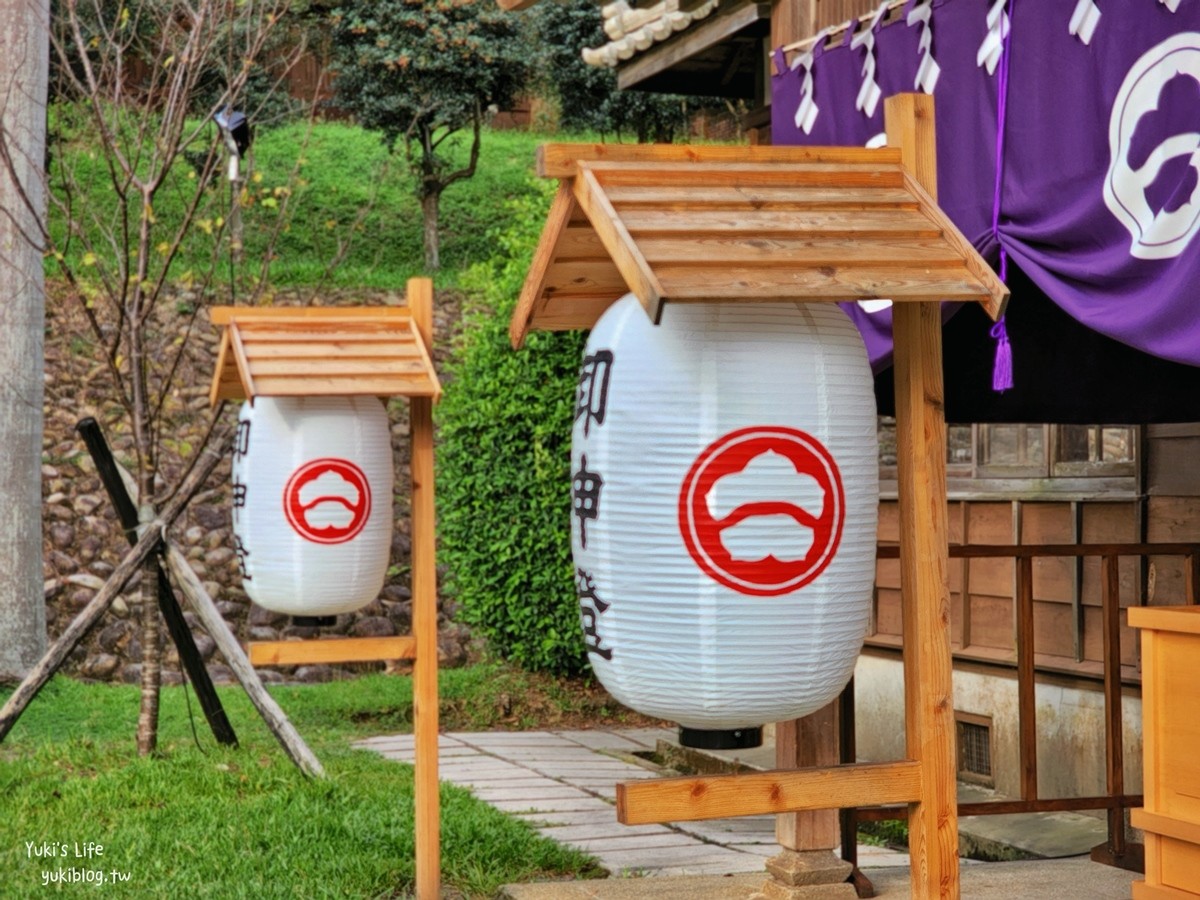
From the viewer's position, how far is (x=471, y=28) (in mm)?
22969

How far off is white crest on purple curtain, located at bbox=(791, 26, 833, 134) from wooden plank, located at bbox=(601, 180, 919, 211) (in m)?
2.52

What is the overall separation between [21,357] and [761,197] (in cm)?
928

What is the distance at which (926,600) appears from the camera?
3.31 m

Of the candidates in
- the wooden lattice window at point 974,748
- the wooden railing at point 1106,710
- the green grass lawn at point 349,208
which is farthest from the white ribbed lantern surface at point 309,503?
the green grass lawn at point 349,208

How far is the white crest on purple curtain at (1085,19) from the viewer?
13.9 feet

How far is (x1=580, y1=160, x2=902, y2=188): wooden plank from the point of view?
322 cm

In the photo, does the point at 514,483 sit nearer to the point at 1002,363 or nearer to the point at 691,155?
the point at 1002,363

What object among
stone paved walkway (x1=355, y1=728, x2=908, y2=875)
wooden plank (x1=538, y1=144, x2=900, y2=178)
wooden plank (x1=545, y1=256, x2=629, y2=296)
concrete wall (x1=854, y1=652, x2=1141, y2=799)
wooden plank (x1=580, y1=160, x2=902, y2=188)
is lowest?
stone paved walkway (x1=355, y1=728, x2=908, y2=875)

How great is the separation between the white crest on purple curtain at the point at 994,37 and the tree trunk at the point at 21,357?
7990 mm

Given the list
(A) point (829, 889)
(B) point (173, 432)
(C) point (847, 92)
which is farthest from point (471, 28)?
(A) point (829, 889)

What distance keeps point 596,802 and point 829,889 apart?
310cm

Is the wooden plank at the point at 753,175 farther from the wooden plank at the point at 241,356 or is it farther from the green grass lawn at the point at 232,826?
the green grass lawn at the point at 232,826

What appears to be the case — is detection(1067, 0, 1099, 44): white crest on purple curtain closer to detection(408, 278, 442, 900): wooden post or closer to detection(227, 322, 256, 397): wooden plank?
detection(408, 278, 442, 900): wooden post

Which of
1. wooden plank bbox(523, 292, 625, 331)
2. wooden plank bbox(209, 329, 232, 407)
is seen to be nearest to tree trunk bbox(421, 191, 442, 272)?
wooden plank bbox(209, 329, 232, 407)
